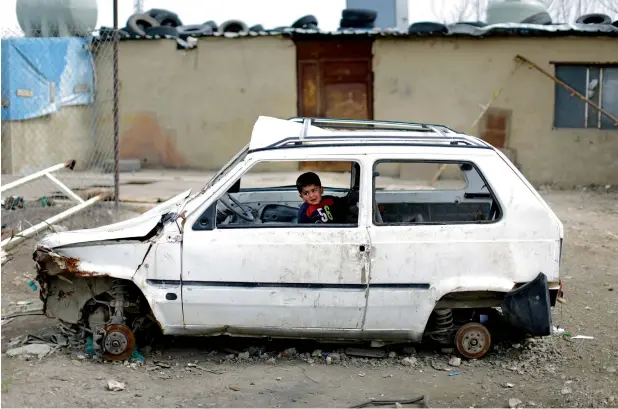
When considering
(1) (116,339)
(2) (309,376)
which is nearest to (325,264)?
(2) (309,376)

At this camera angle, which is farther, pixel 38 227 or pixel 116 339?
pixel 38 227

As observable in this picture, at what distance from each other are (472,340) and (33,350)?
310 cm

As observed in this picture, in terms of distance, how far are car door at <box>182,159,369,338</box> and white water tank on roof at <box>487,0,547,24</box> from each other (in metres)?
14.6

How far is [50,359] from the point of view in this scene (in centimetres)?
529

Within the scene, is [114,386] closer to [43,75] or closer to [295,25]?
[43,75]

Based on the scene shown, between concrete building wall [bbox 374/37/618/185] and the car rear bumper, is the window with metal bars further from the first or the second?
the car rear bumper

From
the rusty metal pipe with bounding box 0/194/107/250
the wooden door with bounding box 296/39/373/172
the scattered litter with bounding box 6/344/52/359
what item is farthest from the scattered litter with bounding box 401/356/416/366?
the wooden door with bounding box 296/39/373/172

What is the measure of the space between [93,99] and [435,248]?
448 inches

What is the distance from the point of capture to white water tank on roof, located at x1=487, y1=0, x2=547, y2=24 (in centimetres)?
1830

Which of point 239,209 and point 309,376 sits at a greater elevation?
point 239,209

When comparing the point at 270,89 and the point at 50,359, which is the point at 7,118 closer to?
the point at 270,89

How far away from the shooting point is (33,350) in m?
5.42

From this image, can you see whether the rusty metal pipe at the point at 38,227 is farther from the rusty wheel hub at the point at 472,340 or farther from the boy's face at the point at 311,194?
the rusty wheel hub at the point at 472,340

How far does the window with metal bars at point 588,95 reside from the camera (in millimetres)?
14211
